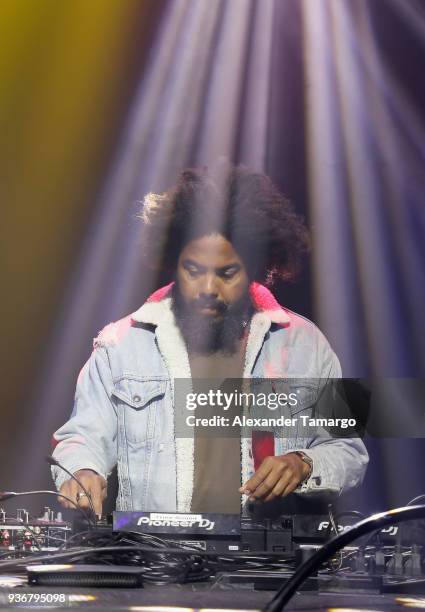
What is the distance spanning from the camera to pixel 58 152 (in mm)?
1953

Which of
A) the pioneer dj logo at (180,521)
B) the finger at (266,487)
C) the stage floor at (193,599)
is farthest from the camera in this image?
the finger at (266,487)

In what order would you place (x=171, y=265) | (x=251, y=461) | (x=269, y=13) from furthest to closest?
(x=269, y=13)
(x=171, y=265)
(x=251, y=461)

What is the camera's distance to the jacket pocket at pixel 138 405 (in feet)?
5.73

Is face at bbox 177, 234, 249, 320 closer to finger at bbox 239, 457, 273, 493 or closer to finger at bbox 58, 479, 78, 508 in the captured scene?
finger at bbox 239, 457, 273, 493

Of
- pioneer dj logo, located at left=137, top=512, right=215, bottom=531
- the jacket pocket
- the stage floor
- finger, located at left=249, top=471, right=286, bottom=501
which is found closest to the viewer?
the stage floor

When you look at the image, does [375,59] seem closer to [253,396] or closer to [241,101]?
[241,101]

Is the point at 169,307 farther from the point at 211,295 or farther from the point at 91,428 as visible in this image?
the point at 91,428

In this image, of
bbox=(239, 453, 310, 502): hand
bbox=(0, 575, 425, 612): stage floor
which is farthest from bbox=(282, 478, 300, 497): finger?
bbox=(0, 575, 425, 612): stage floor

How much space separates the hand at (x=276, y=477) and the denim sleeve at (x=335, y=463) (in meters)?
0.02

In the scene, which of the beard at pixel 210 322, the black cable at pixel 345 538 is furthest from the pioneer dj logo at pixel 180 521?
the black cable at pixel 345 538

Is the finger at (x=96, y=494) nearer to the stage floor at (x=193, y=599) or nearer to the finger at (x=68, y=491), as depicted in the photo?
the finger at (x=68, y=491)

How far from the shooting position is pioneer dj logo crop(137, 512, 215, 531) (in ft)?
4.63

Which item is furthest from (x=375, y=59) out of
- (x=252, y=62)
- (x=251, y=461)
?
(x=251, y=461)

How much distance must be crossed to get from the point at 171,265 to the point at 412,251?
0.54 metres
